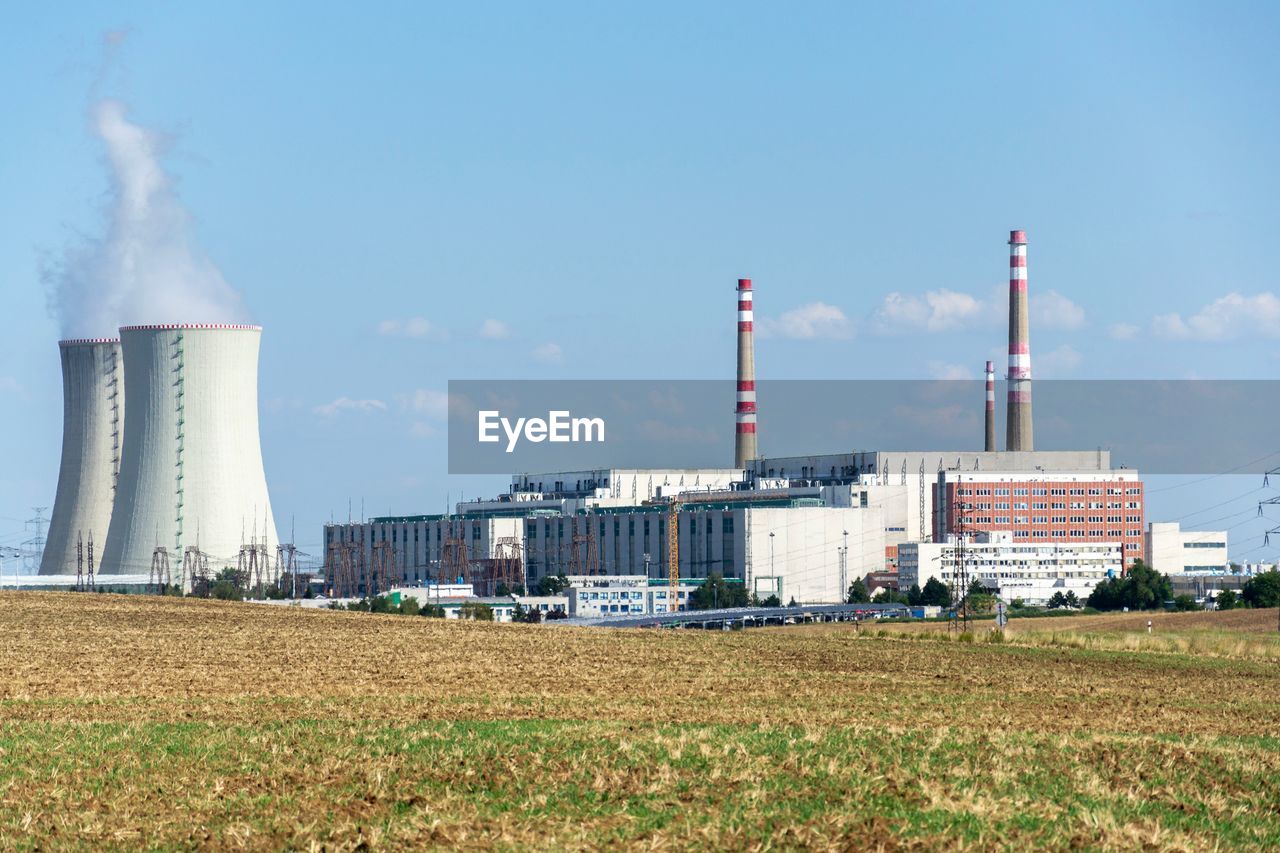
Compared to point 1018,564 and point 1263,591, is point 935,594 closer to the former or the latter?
point 1018,564

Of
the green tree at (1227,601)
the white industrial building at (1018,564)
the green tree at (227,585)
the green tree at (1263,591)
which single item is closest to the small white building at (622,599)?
the white industrial building at (1018,564)

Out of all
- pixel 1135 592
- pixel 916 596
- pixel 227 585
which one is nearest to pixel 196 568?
pixel 227 585

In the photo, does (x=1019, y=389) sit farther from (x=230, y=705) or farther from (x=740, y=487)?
(x=230, y=705)

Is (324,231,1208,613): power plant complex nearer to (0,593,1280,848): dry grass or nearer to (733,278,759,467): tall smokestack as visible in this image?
(733,278,759,467): tall smokestack

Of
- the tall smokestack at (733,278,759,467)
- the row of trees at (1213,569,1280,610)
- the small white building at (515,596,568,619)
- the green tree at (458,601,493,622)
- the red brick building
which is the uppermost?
the tall smokestack at (733,278,759,467)

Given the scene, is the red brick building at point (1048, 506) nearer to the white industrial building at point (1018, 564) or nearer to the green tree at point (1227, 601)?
the white industrial building at point (1018, 564)

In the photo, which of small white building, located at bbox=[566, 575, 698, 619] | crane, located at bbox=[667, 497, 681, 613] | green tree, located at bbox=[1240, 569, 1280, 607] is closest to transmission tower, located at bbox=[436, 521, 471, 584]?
crane, located at bbox=[667, 497, 681, 613]
